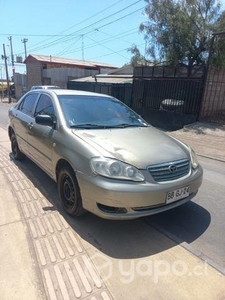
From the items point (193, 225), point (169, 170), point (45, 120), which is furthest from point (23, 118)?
point (193, 225)

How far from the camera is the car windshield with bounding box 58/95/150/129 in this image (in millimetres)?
3580

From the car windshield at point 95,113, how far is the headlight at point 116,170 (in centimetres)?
92

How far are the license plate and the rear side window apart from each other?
10.2 feet

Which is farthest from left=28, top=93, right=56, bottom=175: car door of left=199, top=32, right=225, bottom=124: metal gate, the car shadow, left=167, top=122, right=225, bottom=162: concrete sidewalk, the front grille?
left=199, top=32, right=225, bottom=124: metal gate

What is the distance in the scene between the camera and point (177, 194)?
9.53ft

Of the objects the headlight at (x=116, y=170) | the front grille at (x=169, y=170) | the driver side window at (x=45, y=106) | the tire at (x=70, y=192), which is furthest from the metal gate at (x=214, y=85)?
the headlight at (x=116, y=170)

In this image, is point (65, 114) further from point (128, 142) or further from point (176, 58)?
point (176, 58)

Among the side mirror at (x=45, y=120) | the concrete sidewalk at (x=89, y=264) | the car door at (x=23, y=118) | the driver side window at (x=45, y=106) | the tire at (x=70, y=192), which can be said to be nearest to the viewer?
the concrete sidewalk at (x=89, y=264)

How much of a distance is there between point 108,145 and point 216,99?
1013cm

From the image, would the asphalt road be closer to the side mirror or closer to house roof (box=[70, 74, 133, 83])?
the side mirror

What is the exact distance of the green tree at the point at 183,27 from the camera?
11445 mm

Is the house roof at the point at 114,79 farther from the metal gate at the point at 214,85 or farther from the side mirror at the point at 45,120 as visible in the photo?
the side mirror at the point at 45,120

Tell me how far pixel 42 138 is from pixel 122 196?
189 cm

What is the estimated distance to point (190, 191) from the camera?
309 centimetres
